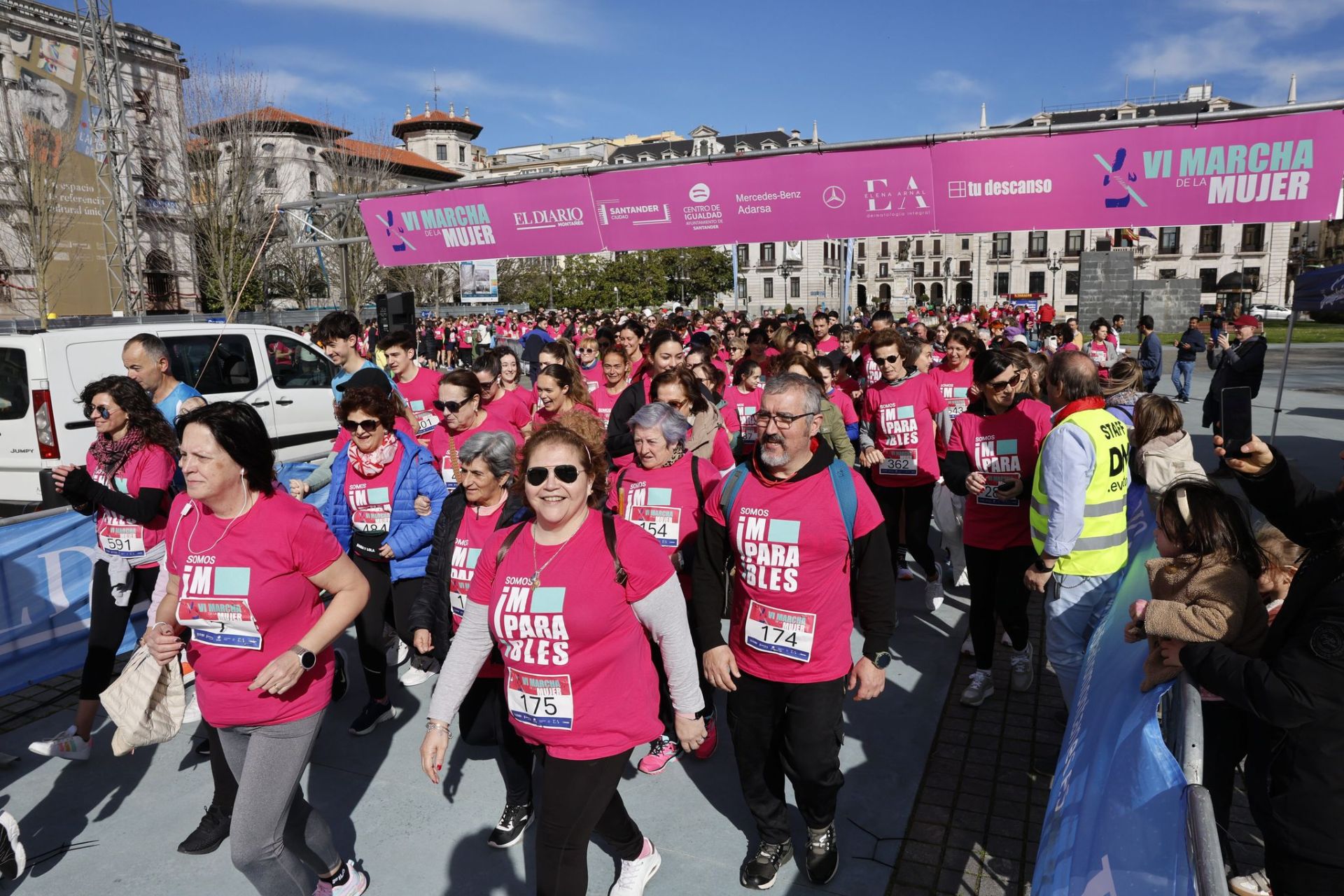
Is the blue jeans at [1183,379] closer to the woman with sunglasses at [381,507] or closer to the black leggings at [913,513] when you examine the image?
the black leggings at [913,513]

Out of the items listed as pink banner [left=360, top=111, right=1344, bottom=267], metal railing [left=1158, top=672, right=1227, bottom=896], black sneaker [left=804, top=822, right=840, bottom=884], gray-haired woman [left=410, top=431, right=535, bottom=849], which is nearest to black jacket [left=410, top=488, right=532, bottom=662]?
gray-haired woman [left=410, top=431, right=535, bottom=849]

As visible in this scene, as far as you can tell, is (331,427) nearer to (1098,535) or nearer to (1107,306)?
(1098,535)

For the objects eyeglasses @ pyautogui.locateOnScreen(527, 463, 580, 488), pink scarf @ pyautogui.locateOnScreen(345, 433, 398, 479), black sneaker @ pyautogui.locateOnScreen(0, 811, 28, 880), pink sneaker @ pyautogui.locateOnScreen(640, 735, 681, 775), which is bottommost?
pink sneaker @ pyautogui.locateOnScreen(640, 735, 681, 775)

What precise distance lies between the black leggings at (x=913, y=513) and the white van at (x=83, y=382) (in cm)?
535

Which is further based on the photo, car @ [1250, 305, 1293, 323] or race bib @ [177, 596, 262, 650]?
car @ [1250, 305, 1293, 323]

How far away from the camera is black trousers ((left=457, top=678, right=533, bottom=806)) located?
3.60m

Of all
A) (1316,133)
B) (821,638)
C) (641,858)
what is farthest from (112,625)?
(1316,133)

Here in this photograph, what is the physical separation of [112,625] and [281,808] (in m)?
2.13

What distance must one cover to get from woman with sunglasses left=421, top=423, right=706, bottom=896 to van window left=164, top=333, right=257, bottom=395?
772cm

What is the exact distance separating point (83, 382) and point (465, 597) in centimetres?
641

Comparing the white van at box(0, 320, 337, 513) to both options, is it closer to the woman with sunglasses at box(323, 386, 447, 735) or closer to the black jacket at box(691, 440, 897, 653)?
the woman with sunglasses at box(323, 386, 447, 735)

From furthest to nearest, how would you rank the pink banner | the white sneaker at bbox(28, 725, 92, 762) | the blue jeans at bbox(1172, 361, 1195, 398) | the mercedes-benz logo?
the blue jeans at bbox(1172, 361, 1195, 398)
the mercedes-benz logo
the pink banner
the white sneaker at bbox(28, 725, 92, 762)

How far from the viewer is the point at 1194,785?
211 centimetres

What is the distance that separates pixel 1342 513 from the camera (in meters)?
2.80
